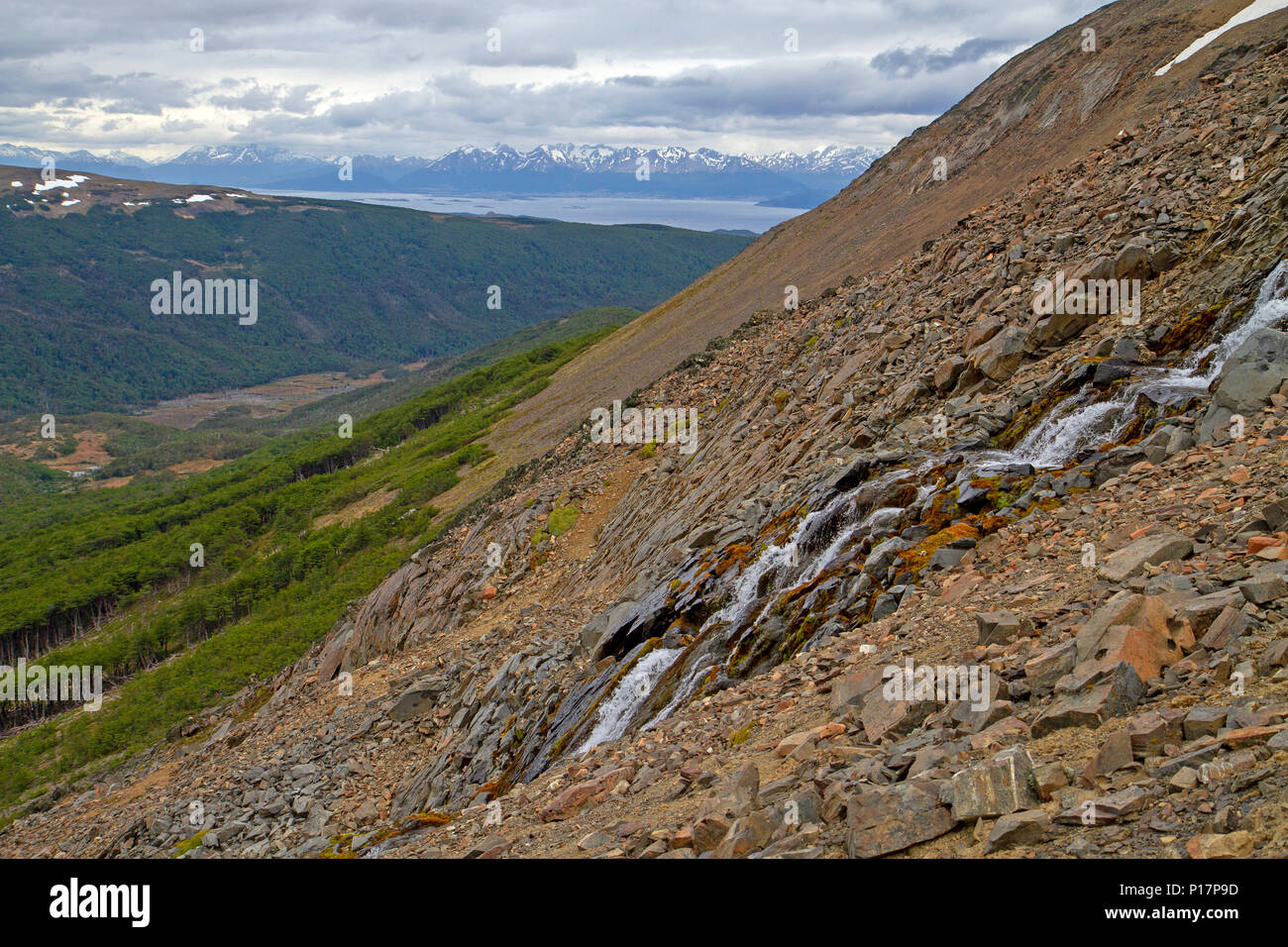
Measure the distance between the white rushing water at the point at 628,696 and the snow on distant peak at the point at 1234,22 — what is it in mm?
36915

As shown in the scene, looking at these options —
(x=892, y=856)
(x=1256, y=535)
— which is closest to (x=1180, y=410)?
(x=1256, y=535)

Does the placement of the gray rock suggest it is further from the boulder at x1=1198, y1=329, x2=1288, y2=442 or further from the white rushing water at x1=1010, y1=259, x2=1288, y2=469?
the white rushing water at x1=1010, y1=259, x2=1288, y2=469

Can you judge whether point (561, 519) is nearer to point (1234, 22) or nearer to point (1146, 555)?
point (1146, 555)

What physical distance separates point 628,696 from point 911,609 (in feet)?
20.9

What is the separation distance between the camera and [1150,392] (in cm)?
1498

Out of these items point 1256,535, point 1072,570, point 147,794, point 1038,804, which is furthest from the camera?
point 147,794

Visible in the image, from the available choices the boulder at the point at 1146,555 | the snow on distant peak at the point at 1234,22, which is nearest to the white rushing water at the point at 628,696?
the boulder at the point at 1146,555

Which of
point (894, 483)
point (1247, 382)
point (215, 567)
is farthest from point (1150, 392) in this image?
point (215, 567)

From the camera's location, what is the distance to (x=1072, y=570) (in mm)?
11562

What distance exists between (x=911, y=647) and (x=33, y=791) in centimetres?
4958
